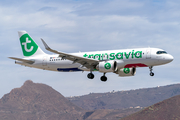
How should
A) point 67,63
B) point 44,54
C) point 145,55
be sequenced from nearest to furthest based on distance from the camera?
point 145,55
point 67,63
point 44,54

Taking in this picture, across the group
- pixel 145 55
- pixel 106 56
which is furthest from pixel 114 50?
pixel 145 55

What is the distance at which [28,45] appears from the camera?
71125 millimetres

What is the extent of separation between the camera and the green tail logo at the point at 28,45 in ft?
230

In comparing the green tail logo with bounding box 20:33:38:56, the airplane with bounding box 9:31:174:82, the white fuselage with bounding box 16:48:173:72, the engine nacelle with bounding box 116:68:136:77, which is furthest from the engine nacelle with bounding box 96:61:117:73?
the green tail logo with bounding box 20:33:38:56

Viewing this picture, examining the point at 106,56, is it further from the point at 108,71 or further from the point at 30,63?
the point at 30,63

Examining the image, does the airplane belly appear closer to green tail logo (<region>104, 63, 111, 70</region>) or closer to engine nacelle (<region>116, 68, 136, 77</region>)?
green tail logo (<region>104, 63, 111, 70</region>)

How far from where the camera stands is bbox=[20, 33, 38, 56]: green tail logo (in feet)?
230

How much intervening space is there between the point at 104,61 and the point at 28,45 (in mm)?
20695

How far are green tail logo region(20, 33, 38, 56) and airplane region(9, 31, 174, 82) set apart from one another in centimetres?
228

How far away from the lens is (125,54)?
2303 inches

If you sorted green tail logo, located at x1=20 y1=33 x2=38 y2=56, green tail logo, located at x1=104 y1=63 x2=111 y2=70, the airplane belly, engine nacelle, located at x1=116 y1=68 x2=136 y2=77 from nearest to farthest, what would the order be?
green tail logo, located at x1=104 y1=63 x2=111 y2=70, the airplane belly, engine nacelle, located at x1=116 y1=68 x2=136 y2=77, green tail logo, located at x1=20 y1=33 x2=38 y2=56

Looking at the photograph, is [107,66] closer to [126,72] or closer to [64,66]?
[126,72]

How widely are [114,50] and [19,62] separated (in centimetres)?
2077

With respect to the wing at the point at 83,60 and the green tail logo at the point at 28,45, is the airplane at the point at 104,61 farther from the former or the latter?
the green tail logo at the point at 28,45
